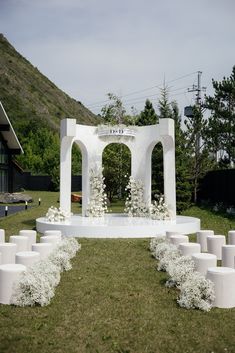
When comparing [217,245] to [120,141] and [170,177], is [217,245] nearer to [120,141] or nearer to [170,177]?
[170,177]

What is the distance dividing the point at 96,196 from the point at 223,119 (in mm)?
18921

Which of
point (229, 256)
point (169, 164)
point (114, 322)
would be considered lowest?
point (114, 322)

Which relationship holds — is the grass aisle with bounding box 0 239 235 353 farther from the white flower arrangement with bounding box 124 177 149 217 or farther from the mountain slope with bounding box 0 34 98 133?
the mountain slope with bounding box 0 34 98 133

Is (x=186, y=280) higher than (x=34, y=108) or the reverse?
the reverse

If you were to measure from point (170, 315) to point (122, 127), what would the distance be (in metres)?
11.1

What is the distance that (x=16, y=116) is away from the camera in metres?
78.5

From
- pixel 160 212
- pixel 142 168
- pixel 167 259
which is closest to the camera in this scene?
pixel 167 259

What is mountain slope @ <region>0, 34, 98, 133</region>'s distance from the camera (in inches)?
3221

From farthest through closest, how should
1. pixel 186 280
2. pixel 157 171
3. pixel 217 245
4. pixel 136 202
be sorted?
pixel 157 171 < pixel 136 202 < pixel 217 245 < pixel 186 280

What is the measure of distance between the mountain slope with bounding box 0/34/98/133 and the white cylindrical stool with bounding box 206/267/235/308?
66649mm

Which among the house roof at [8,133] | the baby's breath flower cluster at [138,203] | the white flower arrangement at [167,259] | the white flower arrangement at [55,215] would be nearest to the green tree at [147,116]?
the house roof at [8,133]

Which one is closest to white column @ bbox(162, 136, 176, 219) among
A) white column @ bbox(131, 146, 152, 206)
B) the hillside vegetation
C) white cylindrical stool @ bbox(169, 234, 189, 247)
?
white column @ bbox(131, 146, 152, 206)

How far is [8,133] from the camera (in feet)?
116

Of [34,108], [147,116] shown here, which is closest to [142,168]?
[147,116]
